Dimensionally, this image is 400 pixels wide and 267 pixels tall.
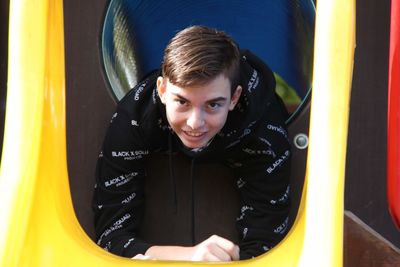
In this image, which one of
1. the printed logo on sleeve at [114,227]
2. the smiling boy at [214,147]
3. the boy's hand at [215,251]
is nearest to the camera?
the boy's hand at [215,251]

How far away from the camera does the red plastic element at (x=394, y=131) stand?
130 centimetres

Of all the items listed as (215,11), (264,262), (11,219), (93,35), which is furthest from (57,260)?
(215,11)

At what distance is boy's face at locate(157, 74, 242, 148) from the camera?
1.28 m

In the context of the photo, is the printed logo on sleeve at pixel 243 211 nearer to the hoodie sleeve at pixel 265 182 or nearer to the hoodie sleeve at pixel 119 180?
the hoodie sleeve at pixel 265 182

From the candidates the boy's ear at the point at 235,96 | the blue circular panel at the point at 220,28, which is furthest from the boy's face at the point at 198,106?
the blue circular panel at the point at 220,28

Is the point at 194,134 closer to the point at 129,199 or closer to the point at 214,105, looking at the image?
the point at 214,105

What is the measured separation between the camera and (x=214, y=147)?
4.74ft

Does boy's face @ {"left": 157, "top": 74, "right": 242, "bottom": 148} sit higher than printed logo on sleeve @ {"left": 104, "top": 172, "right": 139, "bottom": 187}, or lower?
higher

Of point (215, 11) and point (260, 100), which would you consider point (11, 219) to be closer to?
point (260, 100)

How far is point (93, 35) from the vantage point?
5.37 ft

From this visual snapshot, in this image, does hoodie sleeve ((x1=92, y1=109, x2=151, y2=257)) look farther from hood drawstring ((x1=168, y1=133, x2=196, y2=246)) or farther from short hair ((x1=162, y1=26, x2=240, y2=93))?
short hair ((x1=162, y1=26, x2=240, y2=93))

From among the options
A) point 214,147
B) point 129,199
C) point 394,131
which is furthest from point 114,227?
point 394,131

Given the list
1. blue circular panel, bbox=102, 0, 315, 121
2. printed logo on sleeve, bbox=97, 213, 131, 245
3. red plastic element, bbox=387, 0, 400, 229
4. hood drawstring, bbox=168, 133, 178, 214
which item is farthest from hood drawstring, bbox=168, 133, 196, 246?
red plastic element, bbox=387, 0, 400, 229

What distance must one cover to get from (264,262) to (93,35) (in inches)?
27.6
